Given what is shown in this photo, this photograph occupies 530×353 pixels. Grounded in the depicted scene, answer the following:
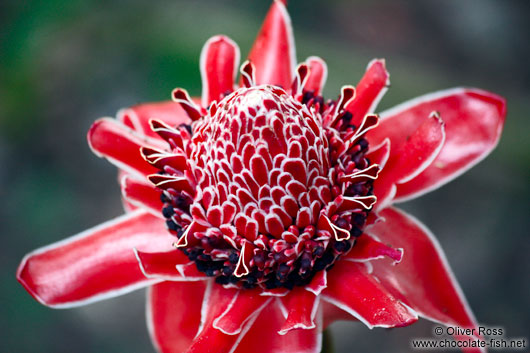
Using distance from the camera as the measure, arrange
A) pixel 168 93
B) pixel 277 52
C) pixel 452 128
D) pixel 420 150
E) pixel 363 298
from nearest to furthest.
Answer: pixel 363 298 < pixel 420 150 < pixel 452 128 < pixel 277 52 < pixel 168 93

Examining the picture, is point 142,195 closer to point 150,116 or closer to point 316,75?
point 150,116

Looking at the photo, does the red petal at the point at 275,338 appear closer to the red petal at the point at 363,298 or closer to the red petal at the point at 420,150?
the red petal at the point at 363,298

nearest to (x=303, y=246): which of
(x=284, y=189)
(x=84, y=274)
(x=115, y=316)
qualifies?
(x=284, y=189)

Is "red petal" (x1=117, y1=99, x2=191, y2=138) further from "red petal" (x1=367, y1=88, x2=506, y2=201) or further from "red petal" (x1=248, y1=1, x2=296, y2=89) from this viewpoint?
"red petal" (x1=367, y1=88, x2=506, y2=201)

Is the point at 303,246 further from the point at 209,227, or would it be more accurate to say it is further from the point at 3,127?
the point at 3,127

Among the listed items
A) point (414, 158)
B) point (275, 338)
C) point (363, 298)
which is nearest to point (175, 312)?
point (275, 338)

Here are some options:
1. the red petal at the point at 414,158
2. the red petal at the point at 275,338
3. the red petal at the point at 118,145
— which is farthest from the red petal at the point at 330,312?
the red petal at the point at 118,145

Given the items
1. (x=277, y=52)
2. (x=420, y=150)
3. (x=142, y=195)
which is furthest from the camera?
(x=277, y=52)
